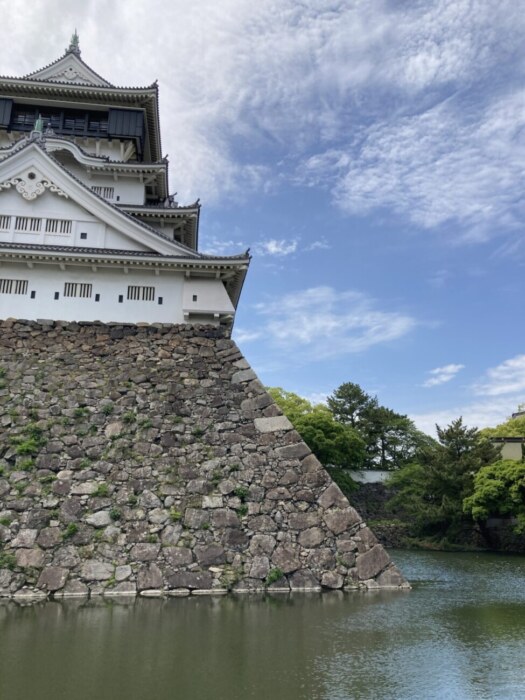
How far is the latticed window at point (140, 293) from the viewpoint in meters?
14.6

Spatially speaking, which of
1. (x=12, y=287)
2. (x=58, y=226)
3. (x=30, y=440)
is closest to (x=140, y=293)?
(x=58, y=226)

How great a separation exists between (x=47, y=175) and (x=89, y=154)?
371 cm

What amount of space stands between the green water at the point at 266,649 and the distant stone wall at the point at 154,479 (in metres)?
0.76

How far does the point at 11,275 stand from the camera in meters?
Answer: 14.3

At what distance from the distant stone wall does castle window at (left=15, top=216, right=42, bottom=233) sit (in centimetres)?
263

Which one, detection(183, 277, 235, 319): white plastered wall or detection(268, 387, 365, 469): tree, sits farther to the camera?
detection(268, 387, 365, 469): tree

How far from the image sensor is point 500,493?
2186cm

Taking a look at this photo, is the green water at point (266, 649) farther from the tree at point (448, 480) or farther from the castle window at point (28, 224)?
the tree at point (448, 480)

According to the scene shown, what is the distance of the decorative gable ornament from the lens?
581 inches

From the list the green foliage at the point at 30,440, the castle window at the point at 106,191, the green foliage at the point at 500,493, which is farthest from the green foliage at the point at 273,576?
the green foliage at the point at 500,493

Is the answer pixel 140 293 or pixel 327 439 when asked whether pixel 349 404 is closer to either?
pixel 327 439

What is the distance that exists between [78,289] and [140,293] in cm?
164

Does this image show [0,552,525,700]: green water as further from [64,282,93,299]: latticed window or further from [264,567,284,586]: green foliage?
[64,282,93,299]: latticed window

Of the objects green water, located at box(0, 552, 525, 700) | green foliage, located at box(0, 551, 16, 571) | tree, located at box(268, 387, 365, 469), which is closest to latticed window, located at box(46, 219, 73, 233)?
green foliage, located at box(0, 551, 16, 571)
